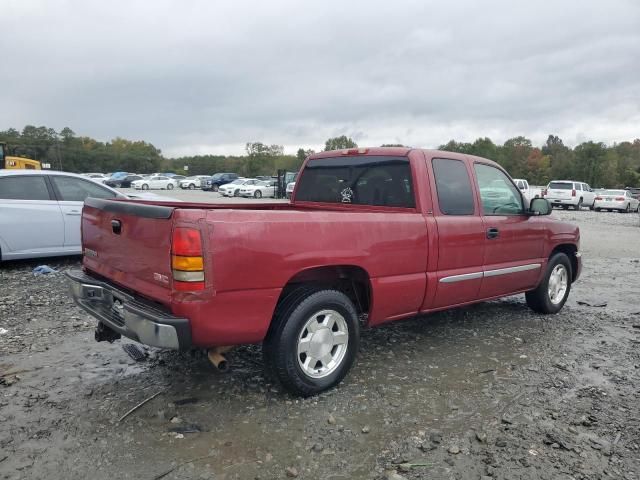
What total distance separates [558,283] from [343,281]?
137 inches

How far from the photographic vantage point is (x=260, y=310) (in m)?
3.23

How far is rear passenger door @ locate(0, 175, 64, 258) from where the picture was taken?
7277mm

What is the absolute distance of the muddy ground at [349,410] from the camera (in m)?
2.84

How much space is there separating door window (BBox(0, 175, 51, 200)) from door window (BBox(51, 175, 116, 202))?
21cm

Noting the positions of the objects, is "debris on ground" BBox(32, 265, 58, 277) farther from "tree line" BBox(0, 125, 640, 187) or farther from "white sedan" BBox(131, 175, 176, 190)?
"tree line" BBox(0, 125, 640, 187)

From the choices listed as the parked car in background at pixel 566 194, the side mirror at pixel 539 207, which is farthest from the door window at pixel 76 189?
the parked car in background at pixel 566 194

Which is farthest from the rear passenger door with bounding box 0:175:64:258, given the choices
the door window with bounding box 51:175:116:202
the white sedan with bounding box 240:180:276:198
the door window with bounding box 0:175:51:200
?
the white sedan with bounding box 240:180:276:198

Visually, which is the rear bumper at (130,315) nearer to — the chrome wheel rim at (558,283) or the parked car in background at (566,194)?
the chrome wheel rim at (558,283)

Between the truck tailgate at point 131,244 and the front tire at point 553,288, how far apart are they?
4480mm

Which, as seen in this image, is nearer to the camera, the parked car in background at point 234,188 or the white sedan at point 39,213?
the white sedan at point 39,213

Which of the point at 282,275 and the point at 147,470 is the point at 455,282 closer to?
the point at 282,275

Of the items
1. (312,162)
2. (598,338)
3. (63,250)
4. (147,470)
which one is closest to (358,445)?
(147,470)

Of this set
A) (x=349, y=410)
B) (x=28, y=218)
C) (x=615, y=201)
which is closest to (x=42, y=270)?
(x=28, y=218)

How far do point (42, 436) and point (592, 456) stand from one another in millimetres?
3343
